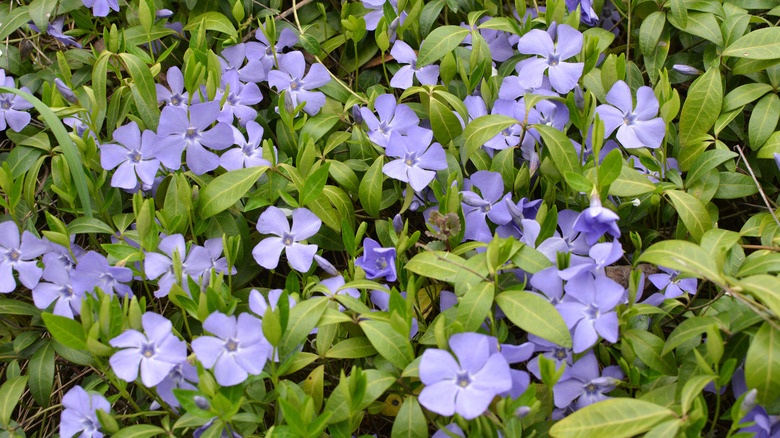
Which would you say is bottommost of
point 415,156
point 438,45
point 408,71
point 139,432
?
point 139,432

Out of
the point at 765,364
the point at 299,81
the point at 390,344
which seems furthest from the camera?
the point at 299,81

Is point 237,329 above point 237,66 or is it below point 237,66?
below

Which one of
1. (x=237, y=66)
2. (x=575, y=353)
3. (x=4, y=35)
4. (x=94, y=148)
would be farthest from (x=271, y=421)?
(x=4, y=35)

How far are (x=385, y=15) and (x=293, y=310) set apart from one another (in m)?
1.22

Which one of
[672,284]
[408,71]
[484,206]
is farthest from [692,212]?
[408,71]

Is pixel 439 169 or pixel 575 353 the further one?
pixel 439 169

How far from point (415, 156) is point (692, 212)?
0.79 metres

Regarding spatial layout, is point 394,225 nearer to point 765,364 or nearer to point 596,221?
point 596,221

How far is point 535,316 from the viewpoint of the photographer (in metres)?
1.43

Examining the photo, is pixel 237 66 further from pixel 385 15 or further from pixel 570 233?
pixel 570 233

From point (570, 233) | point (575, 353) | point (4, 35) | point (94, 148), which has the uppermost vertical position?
point (4, 35)

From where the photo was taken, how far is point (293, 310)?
4.99 feet

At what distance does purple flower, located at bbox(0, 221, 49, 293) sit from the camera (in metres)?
1.73

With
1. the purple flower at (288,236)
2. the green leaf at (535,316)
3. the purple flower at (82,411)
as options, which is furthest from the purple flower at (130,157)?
the green leaf at (535,316)
